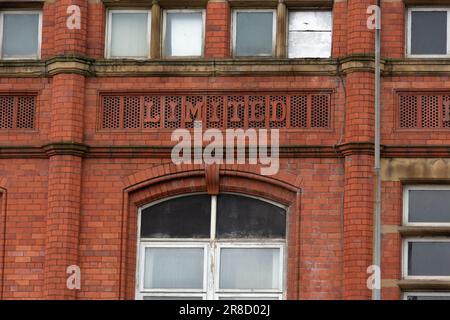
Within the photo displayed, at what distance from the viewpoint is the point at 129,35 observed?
28484 millimetres

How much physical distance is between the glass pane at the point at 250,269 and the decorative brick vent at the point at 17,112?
162 inches

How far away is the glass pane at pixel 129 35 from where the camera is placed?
93.1 feet

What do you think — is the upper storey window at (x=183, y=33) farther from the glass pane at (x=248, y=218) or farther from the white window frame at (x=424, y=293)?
the white window frame at (x=424, y=293)

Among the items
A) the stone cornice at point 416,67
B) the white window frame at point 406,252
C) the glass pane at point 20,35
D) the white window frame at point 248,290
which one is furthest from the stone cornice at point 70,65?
the white window frame at point 406,252

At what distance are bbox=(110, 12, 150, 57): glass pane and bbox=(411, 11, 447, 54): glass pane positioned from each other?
4585 millimetres

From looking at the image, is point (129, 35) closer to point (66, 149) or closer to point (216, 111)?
point (216, 111)

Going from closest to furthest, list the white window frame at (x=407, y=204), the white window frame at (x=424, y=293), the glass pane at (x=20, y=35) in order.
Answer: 1. the white window frame at (x=424, y=293)
2. the white window frame at (x=407, y=204)
3. the glass pane at (x=20, y=35)

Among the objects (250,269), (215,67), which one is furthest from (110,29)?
(250,269)

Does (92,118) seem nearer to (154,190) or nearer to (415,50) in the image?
(154,190)

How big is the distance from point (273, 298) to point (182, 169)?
2647 millimetres

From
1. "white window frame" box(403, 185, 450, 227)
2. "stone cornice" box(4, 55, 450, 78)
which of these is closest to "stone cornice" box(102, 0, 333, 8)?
"stone cornice" box(4, 55, 450, 78)

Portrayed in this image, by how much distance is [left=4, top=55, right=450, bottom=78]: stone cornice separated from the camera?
1078 inches

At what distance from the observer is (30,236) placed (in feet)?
90.5

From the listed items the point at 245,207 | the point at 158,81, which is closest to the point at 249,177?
the point at 245,207
